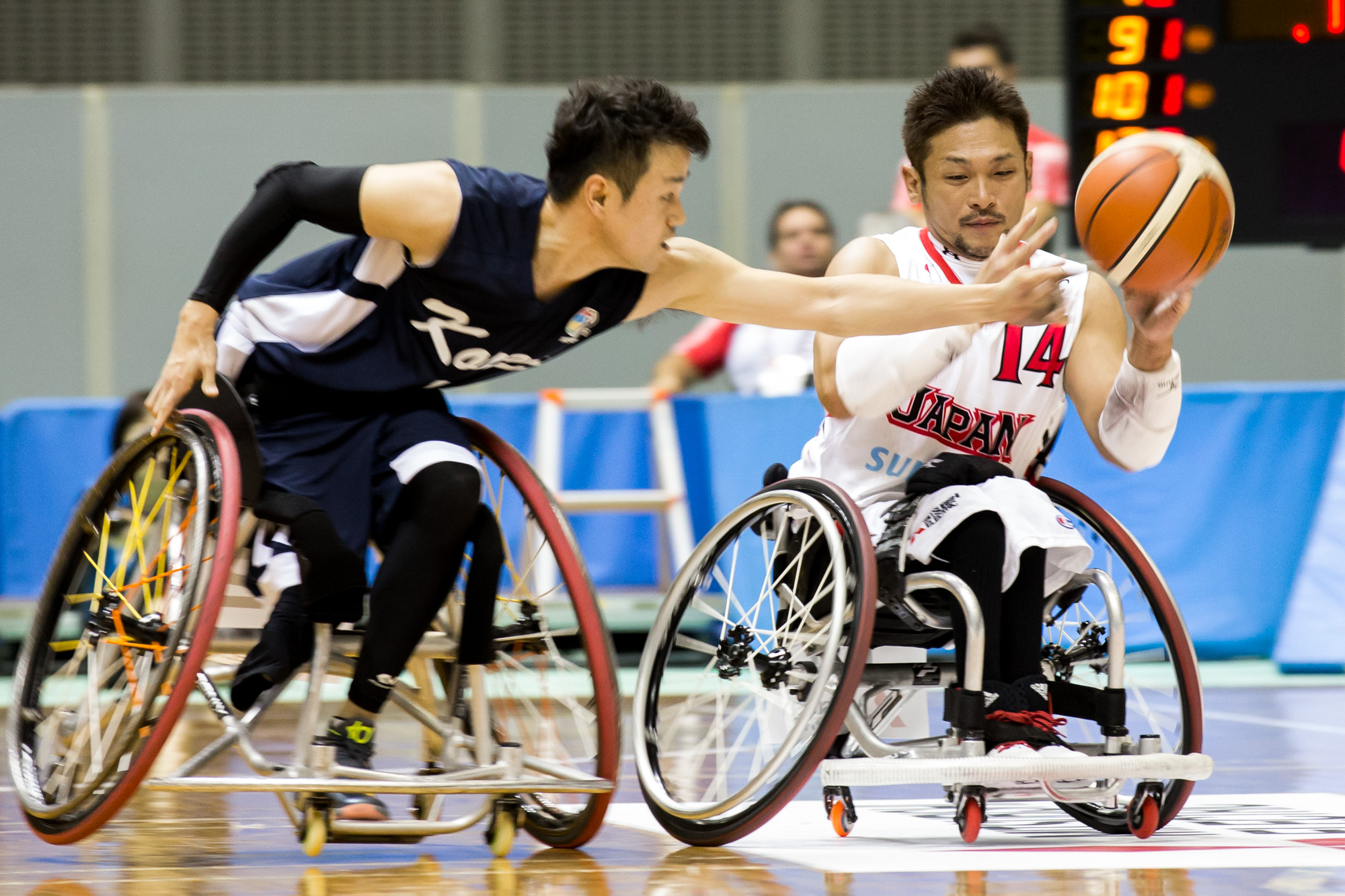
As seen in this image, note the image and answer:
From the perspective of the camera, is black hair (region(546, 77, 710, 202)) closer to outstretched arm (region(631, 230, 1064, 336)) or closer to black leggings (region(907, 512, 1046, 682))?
outstretched arm (region(631, 230, 1064, 336))

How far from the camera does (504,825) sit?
8.18 ft

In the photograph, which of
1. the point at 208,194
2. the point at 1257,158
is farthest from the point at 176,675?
the point at 208,194

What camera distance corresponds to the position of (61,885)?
2.21 m

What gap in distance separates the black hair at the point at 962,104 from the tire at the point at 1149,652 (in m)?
0.61

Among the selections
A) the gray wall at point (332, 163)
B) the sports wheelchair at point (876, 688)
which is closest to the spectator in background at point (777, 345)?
the gray wall at point (332, 163)

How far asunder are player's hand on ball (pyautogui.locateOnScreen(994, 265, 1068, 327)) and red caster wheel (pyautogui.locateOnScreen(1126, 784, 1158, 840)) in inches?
28.9

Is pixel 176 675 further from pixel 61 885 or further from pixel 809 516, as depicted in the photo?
pixel 809 516

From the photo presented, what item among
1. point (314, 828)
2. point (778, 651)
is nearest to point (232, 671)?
point (314, 828)

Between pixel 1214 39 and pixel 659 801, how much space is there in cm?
396

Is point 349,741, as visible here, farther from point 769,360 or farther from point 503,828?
point 769,360

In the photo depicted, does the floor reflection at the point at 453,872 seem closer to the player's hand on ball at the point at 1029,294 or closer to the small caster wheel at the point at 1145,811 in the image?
the small caster wheel at the point at 1145,811

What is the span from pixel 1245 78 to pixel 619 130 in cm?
377

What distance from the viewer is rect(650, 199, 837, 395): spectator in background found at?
5637mm

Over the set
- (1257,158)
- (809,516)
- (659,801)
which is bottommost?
(659,801)
